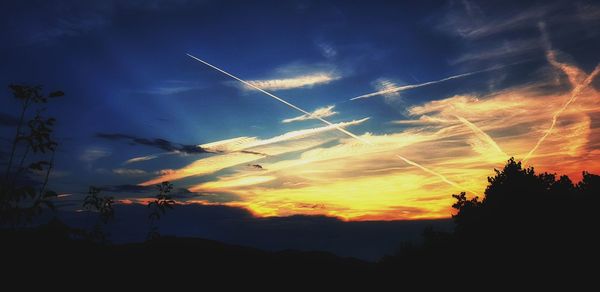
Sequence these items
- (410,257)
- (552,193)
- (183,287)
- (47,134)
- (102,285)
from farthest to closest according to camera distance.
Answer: (410,257), (552,193), (183,287), (102,285), (47,134)

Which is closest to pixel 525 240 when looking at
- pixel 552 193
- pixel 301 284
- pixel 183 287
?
pixel 552 193

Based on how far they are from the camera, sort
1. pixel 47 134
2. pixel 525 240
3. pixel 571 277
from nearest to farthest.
Answer: 1. pixel 47 134
2. pixel 571 277
3. pixel 525 240

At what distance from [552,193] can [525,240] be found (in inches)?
293

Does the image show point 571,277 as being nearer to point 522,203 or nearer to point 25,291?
point 522,203

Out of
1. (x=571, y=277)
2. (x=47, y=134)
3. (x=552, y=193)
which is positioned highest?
(x=552, y=193)

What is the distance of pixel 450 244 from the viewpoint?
35.8m

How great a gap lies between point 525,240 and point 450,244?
25.3ft

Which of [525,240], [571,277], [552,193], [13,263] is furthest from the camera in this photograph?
[552,193]

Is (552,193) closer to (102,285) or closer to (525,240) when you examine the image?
(525,240)

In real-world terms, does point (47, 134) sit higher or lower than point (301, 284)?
higher

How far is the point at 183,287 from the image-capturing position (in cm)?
1862

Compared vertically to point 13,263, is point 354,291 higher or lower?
lower

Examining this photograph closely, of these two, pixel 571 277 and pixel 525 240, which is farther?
pixel 525 240

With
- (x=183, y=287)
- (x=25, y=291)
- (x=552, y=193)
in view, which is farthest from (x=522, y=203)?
(x=25, y=291)
